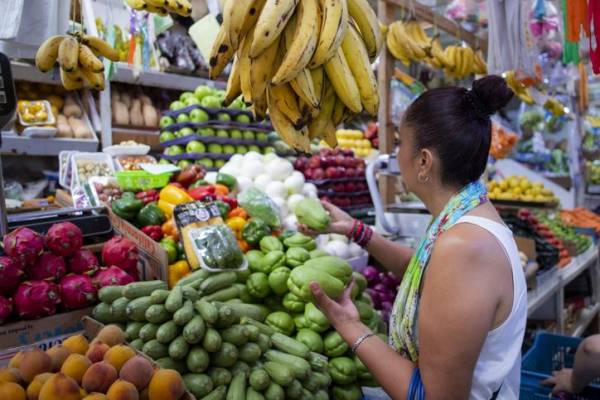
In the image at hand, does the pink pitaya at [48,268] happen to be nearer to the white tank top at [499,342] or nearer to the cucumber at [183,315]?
the cucumber at [183,315]

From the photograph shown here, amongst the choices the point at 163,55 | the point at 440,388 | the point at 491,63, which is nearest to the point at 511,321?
the point at 440,388

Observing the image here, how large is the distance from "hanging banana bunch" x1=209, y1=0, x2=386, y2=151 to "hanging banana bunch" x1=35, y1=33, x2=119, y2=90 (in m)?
1.03

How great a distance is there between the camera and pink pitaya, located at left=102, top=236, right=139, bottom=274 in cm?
193

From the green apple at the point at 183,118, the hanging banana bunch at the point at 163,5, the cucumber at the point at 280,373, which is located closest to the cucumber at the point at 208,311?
the cucumber at the point at 280,373

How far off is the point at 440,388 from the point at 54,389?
0.92 meters

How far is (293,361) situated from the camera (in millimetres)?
1673

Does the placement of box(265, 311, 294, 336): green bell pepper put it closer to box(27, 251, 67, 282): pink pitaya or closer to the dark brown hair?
box(27, 251, 67, 282): pink pitaya

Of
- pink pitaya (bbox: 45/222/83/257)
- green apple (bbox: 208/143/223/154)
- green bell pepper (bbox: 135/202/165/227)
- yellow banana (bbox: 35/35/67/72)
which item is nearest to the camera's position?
pink pitaya (bbox: 45/222/83/257)

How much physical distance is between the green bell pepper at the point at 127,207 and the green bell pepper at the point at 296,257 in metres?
0.84

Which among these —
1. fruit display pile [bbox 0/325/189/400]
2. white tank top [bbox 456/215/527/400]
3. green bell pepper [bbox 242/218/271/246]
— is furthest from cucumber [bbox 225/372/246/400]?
green bell pepper [bbox 242/218/271/246]

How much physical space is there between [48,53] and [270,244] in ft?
4.40

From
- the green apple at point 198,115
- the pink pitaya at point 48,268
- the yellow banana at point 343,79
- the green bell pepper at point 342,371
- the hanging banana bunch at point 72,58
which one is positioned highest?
the hanging banana bunch at point 72,58

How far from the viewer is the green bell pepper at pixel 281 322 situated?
6.51 feet

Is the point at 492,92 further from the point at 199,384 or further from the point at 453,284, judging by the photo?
the point at 199,384
